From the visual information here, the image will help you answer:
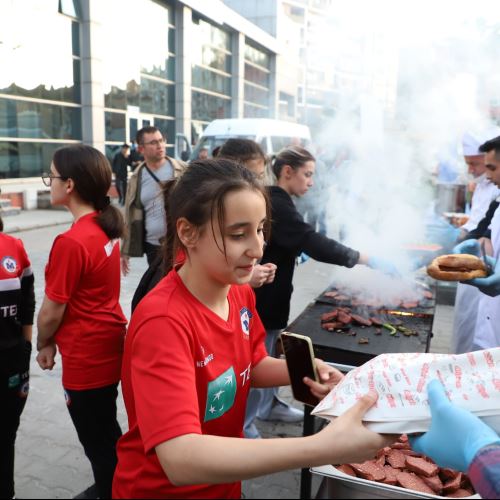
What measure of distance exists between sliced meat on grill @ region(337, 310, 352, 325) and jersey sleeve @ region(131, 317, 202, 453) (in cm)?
199

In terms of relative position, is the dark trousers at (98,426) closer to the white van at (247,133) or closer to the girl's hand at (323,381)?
the girl's hand at (323,381)

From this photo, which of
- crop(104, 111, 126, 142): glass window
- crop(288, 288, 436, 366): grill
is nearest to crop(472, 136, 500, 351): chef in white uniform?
crop(288, 288, 436, 366): grill

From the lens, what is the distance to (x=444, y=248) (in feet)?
16.8

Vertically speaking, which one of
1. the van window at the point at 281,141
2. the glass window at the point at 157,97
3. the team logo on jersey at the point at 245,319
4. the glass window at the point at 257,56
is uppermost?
the glass window at the point at 257,56

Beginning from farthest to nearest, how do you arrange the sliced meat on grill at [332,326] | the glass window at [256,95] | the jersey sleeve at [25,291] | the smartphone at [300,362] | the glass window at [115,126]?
the glass window at [256,95]
the glass window at [115,126]
the sliced meat on grill at [332,326]
the jersey sleeve at [25,291]
the smartphone at [300,362]

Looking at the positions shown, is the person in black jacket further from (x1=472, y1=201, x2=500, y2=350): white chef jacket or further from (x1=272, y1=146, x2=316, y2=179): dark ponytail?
(x1=472, y1=201, x2=500, y2=350): white chef jacket

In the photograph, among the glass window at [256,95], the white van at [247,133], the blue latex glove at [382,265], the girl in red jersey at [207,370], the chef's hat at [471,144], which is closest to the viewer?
the girl in red jersey at [207,370]

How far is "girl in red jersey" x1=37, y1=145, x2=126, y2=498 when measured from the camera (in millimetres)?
2184

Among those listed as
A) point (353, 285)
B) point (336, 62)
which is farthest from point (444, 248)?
point (336, 62)

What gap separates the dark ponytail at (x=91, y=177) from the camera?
7.50 feet

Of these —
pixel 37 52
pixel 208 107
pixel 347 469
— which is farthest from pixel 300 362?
pixel 208 107

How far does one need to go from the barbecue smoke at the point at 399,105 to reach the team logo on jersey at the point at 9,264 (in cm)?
353

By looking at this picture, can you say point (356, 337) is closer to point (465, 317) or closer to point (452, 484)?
point (452, 484)

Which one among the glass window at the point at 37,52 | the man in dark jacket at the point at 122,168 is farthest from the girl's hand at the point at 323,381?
the man in dark jacket at the point at 122,168
